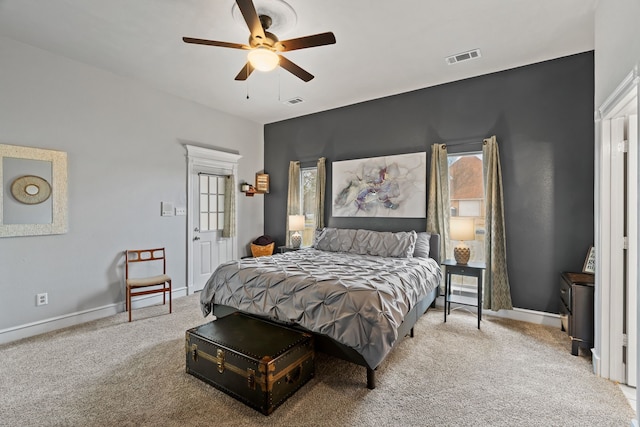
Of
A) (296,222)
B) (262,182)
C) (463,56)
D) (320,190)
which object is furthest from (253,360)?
(262,182)

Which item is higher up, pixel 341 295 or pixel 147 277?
pixel 341 295

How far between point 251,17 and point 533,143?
3.47m

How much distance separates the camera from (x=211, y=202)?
529 cm

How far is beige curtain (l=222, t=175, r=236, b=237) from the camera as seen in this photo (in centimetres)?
542

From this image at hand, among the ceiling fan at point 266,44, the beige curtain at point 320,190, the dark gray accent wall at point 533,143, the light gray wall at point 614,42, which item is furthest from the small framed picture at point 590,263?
the beige curtain at point 320,190

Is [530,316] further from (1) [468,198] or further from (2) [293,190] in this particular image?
(2) [293,190]

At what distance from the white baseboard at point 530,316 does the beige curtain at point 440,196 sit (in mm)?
932

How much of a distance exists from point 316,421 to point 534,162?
369 centimetres

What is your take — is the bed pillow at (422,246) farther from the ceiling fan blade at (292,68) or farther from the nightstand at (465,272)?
the ceiling fan blade at (292,68)

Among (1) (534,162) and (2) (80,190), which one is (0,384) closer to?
(2) (80,190)

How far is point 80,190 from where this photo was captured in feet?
12.0

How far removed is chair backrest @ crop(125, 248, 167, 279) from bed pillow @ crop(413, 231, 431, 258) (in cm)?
356

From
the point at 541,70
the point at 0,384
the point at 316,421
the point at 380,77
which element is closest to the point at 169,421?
the point at 316,421

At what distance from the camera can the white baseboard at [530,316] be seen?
3508 millimetres
